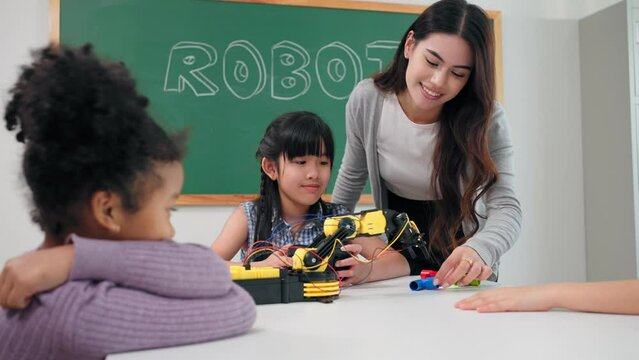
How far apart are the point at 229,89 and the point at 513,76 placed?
1374 mm

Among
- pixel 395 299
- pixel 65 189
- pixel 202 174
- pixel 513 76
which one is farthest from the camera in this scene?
pixel 513 76

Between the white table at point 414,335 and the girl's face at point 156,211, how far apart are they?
0.11 m

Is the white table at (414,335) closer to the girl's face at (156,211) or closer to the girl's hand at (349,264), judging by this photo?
the girl's face at (156,211)

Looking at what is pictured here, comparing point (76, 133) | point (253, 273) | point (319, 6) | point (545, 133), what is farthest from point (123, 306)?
point (545, 133)

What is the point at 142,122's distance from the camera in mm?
580

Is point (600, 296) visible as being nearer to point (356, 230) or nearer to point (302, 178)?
point (356, 230)

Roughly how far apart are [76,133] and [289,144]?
3.46 ft

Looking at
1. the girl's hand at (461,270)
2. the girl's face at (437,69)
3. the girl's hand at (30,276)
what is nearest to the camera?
the girl's hand at (30,276)

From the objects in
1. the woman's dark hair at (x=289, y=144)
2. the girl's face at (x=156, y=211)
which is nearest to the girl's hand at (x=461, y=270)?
the woman's dark hair at (x=289, y=144)

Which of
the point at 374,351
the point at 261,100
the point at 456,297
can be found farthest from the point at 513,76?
the point at 374,351

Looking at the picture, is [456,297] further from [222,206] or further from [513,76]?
[513,76]

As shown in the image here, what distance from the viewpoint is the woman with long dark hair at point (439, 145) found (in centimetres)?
138

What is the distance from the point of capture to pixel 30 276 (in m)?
0.54

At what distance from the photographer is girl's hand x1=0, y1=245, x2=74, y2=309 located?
0.53 m
